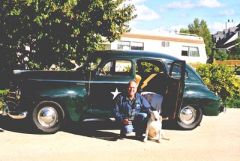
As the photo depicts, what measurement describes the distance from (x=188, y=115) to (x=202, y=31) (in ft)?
233

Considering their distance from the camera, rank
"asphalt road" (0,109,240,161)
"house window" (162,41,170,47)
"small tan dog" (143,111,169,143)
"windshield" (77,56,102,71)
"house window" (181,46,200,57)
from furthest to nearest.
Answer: "house window" (181,46,200,57)
"house window" (162,41,170,47)
"windshield" (77,56,102,71)
"small tan dog" (143,111,169,143)
"asphalt road" (0,109,240,161)

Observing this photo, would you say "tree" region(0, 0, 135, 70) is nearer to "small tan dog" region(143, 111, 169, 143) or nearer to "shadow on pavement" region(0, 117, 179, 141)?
"shadow on pavement" region(0, 117, 179, 141)

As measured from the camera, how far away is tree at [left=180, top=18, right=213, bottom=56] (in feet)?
254

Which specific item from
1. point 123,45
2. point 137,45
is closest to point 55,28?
point 123,45

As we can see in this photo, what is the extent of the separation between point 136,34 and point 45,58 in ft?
78.0

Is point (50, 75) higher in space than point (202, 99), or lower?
higher

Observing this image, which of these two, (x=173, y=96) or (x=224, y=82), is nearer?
(x=173, y=96)

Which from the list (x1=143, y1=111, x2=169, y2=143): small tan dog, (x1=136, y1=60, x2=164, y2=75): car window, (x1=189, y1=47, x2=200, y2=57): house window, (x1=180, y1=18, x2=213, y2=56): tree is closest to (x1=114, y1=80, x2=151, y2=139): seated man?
(x1=143, y1=111, x2=169, y2=143): small tan dog

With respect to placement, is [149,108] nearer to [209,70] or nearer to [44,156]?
[44,156]

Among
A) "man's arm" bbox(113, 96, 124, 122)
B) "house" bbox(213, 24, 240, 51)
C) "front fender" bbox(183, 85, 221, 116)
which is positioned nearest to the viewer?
"man's arm" bbox(113, 96, 124, 122)

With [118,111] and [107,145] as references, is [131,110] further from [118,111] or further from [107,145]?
[107,145]

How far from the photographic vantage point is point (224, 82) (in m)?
16.2

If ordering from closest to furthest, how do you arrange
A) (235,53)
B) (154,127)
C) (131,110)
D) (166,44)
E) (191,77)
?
(154,127)
(131,110)
(191,77)
(166,44)
(235,53)

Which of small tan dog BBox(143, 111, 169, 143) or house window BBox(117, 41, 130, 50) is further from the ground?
house window BBox(117, 41, 130, 50)
